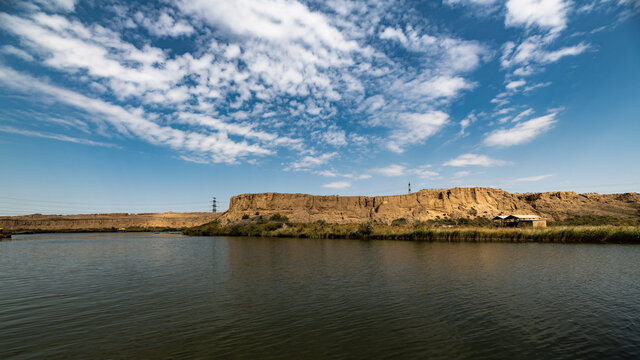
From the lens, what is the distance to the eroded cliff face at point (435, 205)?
66.9 m

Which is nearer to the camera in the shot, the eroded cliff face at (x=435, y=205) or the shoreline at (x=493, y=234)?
the shoreline at (x=493, y=234)

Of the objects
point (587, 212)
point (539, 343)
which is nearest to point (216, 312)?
point (539, 343)

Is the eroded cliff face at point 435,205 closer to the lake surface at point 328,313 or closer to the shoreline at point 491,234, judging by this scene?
the shoreline at point 491,234

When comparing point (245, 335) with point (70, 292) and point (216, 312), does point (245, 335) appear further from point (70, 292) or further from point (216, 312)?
point (70, 292)

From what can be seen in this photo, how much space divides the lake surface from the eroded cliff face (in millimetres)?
56077

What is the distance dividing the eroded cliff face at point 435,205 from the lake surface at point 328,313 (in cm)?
5608

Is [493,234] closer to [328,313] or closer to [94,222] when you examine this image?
[328,313]

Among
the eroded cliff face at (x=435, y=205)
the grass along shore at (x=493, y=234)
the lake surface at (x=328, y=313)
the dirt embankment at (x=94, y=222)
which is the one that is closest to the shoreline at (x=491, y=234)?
the grass along shore at (x=493, y=234)

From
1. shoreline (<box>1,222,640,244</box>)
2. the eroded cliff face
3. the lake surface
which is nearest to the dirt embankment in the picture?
the eroded cliff face

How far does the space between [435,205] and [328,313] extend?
69508 mm

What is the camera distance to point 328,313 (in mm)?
8289

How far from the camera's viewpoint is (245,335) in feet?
22.2

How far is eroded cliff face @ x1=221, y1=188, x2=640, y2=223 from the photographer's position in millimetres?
66938

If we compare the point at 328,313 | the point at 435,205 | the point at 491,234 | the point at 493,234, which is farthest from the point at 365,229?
the point at 435,205
